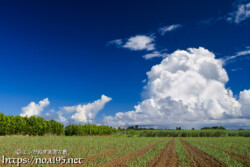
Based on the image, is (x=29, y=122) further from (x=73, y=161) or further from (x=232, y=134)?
(x=232, y=134)

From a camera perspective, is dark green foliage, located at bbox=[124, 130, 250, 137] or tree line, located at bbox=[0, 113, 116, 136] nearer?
tree line, located at bbox=[0, 113, 116, 136]

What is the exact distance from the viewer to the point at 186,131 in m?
84.6

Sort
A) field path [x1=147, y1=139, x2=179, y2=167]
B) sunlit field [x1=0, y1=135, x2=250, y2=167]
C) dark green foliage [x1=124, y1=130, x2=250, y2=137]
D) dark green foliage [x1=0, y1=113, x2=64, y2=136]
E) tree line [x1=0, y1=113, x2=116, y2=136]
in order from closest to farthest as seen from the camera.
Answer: field path [x1=147, y1=139, x2=179, y2=167]
sunlit field [x1=0, y1=135, x2=250, y2=167]
dark green foliage [x1=0, y1=113, x2=64, y2=136]
tree line [x1=0, y1=113, x2=116, y2=136]
dark green foliage [x1=124, y1=130, x2=250, y2=137]

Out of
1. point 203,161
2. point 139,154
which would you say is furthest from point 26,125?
point 203,161

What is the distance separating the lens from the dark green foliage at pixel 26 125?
2212 inches

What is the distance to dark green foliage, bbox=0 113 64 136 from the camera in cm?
5619

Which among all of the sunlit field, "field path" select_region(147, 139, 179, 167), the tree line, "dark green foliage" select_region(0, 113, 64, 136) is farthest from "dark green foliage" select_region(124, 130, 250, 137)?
"field path" select_region(147, 139, 179, 167)

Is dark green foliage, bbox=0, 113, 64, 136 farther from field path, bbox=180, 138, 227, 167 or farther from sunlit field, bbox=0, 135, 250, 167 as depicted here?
field path, bbox=180, 138, 227, 167

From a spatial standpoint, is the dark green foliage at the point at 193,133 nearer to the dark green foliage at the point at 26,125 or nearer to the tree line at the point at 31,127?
the tree line at the point at 31,127

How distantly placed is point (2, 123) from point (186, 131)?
6555cm

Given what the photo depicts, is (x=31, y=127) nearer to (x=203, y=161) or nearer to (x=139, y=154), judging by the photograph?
(x=139, y=154)

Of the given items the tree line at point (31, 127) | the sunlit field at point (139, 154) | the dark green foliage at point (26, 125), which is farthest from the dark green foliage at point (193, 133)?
the sunlit field at point (139, 154)

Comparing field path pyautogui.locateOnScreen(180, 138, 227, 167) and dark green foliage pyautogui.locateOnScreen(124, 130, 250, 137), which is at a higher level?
field path pyautogui.locateOnScreen(180, 138, 227, 167)

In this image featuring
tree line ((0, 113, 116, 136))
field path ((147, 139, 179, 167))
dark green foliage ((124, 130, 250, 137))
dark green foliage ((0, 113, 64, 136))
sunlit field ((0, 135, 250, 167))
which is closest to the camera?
field path ((147, 139, 179, 167))
